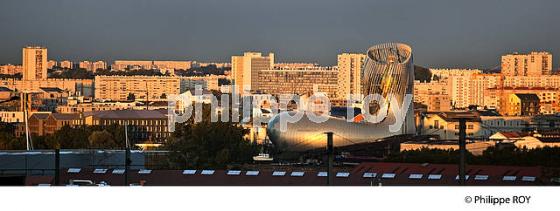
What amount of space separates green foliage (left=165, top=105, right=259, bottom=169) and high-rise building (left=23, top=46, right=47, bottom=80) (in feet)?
9.76

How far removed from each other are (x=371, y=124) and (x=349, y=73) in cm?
604

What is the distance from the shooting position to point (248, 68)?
8977 mm

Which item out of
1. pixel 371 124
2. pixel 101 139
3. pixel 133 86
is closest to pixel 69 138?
pixel 101 139

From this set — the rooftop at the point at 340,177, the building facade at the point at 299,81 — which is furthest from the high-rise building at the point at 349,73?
the rooftop at the point at 340,177

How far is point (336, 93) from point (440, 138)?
3136mm

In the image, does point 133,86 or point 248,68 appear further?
point 133,86

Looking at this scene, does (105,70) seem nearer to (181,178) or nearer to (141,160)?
(181,178)

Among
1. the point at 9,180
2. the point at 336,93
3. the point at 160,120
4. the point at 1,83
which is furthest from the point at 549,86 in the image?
the point at 160,120

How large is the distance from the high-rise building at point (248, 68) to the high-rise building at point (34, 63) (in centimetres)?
110

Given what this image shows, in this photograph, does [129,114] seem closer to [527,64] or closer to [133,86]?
[133,86]

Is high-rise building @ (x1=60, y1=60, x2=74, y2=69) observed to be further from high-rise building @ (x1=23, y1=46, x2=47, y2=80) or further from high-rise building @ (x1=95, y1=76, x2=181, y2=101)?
high-rise building @ (x1=95, y1=76, x2=181, y2=101)

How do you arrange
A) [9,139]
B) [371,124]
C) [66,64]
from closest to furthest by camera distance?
[66,64] < [9,139] < [371,124]

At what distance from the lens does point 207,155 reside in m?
12.3

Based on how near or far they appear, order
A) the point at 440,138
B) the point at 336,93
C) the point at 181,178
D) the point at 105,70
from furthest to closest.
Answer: the point at 440,138 → the point at 336,93 → the point at 105,70 → the point at 181,178
